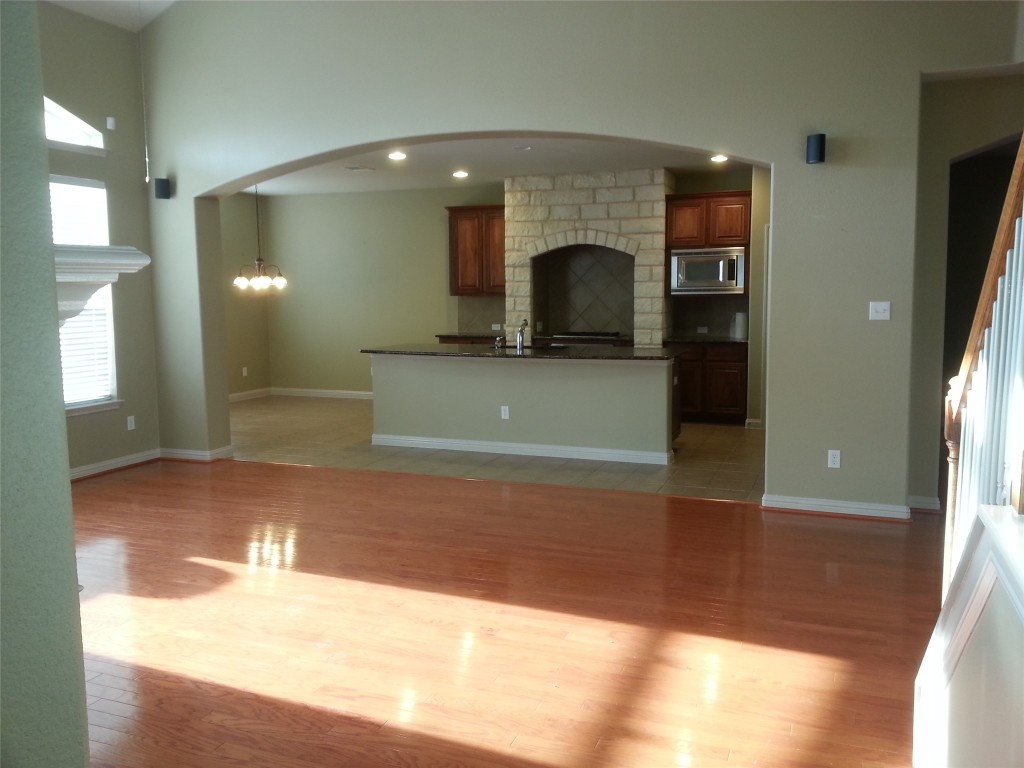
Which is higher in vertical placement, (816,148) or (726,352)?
(816,148)

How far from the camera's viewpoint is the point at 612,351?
654 cm

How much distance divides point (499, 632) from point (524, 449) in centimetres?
351

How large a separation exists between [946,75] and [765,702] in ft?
12.1

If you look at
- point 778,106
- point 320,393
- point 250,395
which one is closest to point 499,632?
point 778,106

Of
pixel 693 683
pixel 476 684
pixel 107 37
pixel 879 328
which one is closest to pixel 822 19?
pixel 879 328

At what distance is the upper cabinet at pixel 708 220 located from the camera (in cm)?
808

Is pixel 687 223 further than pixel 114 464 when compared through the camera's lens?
Yes

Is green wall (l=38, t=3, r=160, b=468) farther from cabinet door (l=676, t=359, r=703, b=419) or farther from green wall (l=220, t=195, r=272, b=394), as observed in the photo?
cabinet door (l=676, t=359, r=703, b=419)

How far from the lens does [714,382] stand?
831 cm

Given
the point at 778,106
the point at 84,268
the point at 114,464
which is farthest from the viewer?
the point at 114,464

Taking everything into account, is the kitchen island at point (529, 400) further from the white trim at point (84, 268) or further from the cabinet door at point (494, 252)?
the white trim at point (84, 268)

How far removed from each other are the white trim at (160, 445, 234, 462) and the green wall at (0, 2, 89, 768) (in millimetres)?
5861

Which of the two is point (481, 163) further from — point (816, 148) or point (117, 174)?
point (816, 148)

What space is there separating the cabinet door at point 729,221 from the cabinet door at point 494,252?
237 centimetres
